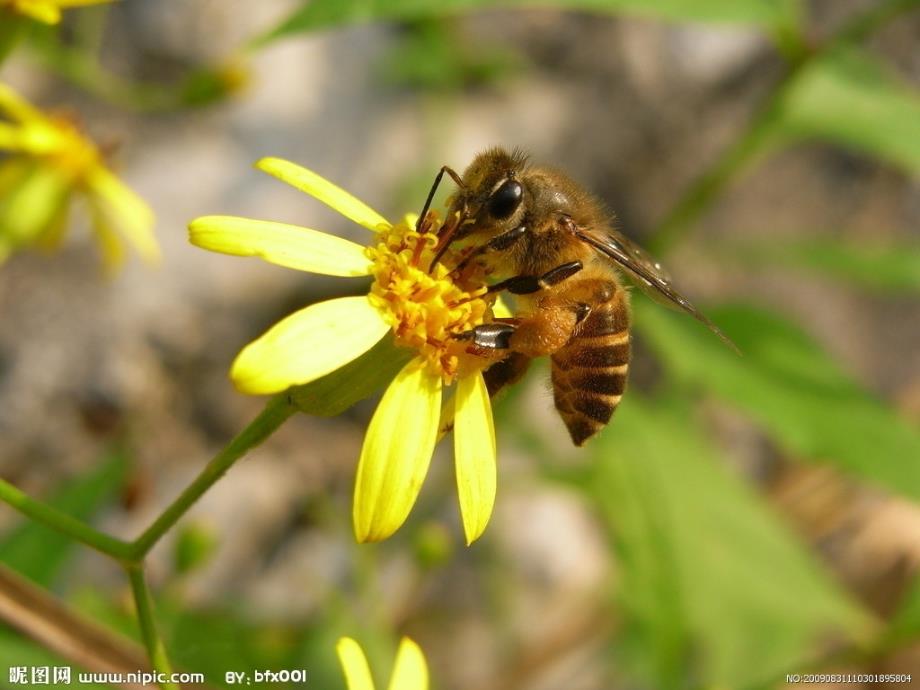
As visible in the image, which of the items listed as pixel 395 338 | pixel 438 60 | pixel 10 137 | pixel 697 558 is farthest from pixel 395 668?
pixel 438 60

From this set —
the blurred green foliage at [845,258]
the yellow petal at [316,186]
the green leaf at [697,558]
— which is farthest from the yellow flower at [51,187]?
the blurred green foliage at [845,258]

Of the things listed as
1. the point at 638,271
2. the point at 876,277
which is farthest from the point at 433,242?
the point at 876,277

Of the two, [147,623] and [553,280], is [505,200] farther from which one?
[147,623]

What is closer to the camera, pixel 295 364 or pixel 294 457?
pixel 295 364

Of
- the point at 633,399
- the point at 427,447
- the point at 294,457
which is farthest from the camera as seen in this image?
the point at 294,457

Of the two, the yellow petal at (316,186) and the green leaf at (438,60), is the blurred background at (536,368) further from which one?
the yellow petal at (316,186)

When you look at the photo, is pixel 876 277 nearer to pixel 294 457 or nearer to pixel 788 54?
pixel 788 54
